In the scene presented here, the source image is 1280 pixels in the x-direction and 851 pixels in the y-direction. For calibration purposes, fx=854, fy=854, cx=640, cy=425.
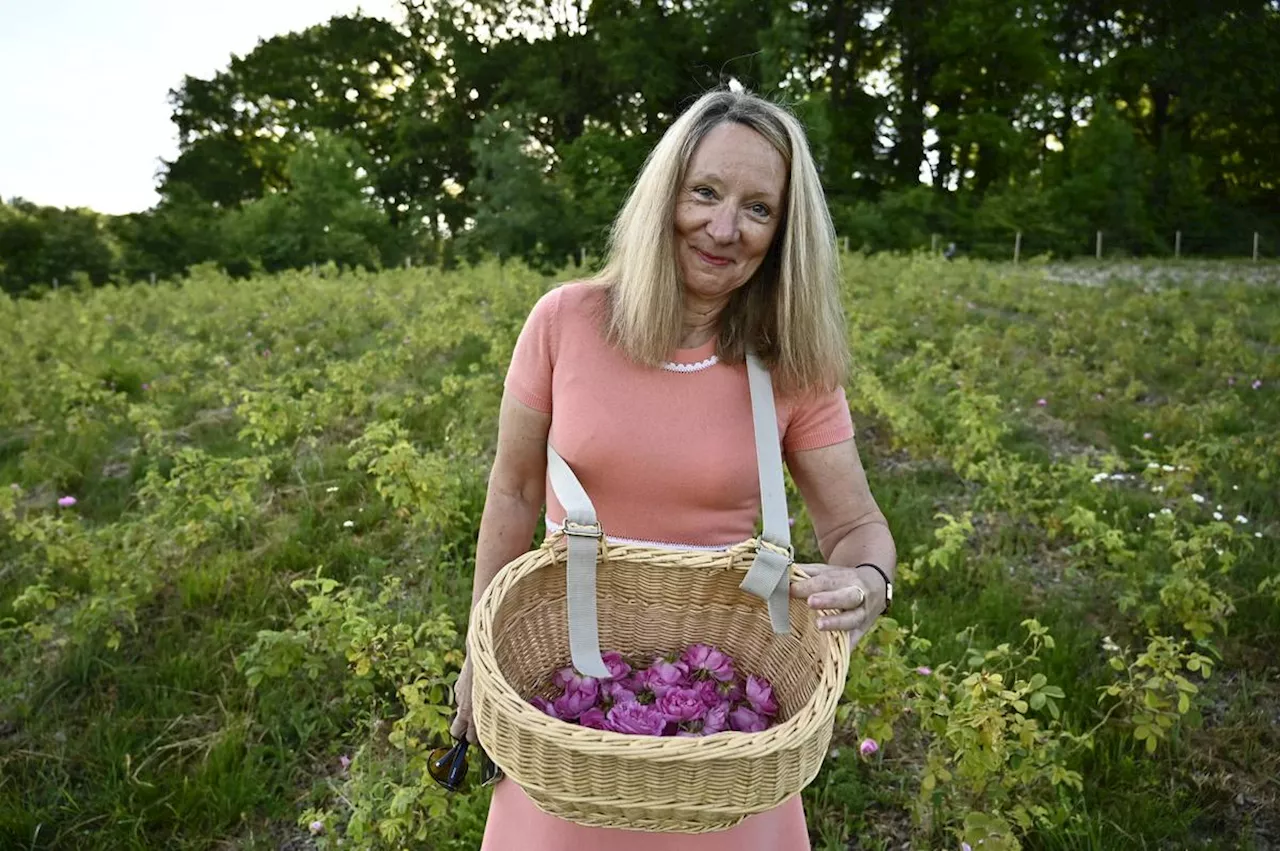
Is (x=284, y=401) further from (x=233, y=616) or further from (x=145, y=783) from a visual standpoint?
(x=145, y=783)

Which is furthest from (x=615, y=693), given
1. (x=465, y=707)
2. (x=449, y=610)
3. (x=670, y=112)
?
(x=670, y=112)

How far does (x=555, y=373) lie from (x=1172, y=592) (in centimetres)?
214

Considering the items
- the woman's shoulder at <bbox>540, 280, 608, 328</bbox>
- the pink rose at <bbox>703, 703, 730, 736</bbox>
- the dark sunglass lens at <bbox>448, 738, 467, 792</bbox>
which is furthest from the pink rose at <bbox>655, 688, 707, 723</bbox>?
the woman's shoulder at <bbox>540, 280, 608, 328</bbox>

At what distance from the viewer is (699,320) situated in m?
1.50

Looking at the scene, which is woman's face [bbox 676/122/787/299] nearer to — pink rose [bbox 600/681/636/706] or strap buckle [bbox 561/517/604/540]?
strap buckle [bbox 561/517/604/540]

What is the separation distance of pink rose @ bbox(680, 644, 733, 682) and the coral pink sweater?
0.19 metres

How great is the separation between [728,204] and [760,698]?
0.78 m

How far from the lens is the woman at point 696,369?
4.58ft

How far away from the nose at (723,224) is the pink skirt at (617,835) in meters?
0.86

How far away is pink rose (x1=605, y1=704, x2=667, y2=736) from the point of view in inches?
42.9

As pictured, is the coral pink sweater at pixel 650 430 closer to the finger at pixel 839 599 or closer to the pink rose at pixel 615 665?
the pink rose at pixel 615 665

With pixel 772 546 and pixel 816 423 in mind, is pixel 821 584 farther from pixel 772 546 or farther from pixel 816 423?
pixel 816 423

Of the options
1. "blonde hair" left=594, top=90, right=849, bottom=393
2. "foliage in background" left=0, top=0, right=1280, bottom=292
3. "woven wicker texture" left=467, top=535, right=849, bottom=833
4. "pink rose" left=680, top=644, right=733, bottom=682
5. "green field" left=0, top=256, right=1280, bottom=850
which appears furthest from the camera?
"foliage in background" left=0, top=0, right=1280, bottom=292

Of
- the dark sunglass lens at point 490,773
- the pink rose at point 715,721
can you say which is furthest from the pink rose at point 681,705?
the dark sunglass lens at point 490,773
